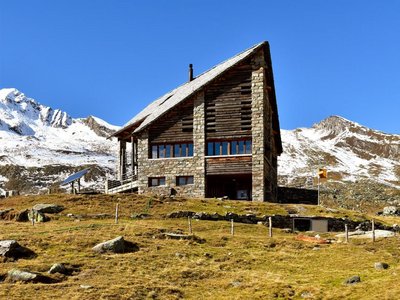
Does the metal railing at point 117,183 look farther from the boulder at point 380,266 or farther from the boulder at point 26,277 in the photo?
the boulder at point 380,266

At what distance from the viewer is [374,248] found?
119 ft

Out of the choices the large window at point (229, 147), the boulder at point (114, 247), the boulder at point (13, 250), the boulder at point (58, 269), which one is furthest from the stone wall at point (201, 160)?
the boulder at point (58, 269)

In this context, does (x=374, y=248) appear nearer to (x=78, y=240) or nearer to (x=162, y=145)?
(x=78, y=240)

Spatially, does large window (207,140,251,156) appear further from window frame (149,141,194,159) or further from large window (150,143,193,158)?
large window (150,143,193,158)

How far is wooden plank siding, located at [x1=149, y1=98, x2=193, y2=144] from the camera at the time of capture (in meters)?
62.0

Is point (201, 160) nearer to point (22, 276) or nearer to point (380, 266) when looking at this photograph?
point (380, 266)

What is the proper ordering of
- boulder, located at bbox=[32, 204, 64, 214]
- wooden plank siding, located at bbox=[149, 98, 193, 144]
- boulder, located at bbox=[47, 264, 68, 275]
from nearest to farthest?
boulder, located at bbox=[47, 264, 68, 275], boulder, located at bbox=[32, 204, 64, 214], wooden plank siding, located at bbox=[149, 98, 193, 144]

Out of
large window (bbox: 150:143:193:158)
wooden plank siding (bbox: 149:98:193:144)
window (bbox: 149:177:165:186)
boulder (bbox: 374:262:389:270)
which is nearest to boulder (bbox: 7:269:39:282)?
boulder (bbox: 374:262:389:270)

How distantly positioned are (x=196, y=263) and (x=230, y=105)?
30.3m

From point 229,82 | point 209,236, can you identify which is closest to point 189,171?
point 229,82

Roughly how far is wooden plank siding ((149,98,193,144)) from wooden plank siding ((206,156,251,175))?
378cm

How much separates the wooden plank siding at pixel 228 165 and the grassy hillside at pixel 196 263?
13.4 meters

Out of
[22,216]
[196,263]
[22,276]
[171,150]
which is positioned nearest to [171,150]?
[171,150]

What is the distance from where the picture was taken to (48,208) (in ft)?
158
